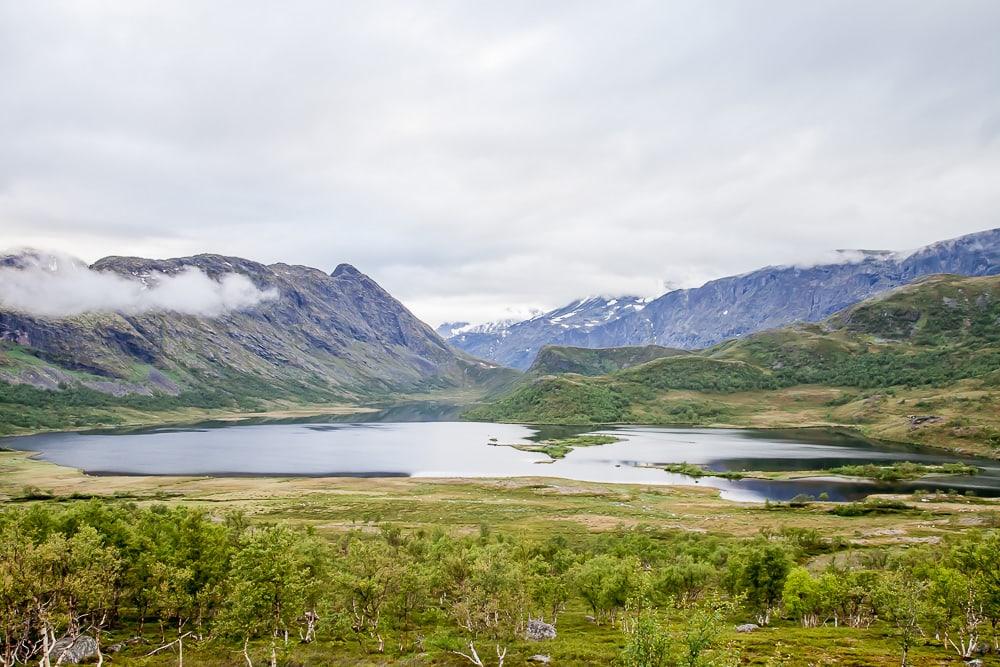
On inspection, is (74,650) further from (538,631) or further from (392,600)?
(538,631)

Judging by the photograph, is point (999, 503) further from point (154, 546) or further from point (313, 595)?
point (154, 546)

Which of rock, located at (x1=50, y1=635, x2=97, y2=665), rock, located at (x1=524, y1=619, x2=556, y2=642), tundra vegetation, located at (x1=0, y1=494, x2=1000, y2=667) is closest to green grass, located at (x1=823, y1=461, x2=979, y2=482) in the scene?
tundra vegetation, located at (x1=0, y1=494, x2=1000, y2=667)

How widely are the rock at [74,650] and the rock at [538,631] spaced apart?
35965mm

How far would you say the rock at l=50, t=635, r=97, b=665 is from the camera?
144ft

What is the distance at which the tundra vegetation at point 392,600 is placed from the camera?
44.2 metres

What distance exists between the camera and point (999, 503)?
13262 centimetres

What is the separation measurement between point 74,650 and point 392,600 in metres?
25.4

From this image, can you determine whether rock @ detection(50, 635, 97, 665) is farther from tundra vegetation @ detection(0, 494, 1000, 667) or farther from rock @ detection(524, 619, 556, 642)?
rock @ detection(524, 619, 556, 642)

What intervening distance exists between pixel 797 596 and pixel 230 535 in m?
60.8

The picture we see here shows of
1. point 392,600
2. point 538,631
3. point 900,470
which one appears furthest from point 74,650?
point 900,470

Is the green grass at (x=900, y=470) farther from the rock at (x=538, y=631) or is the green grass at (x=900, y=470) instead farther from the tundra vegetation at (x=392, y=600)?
the rock at (x=538, y=631)

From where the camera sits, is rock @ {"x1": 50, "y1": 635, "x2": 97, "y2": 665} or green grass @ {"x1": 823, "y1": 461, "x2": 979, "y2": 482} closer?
rock @ {"x1": 50, "y1": 635, "x2": 97, "y2": 665}

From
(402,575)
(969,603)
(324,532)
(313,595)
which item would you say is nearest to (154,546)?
(313,595)

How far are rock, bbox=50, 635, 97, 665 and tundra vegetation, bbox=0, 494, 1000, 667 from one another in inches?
27.8
